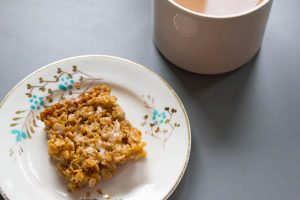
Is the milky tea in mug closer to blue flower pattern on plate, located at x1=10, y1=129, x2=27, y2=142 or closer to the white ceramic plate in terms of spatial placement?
the white ceramic plate

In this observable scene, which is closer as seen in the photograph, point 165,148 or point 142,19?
point 165,148

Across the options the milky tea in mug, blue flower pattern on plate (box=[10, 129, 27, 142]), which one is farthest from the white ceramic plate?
the milky tea in mug

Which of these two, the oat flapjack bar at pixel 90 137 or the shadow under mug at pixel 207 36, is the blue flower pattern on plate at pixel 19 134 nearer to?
the oat flapjack bar at pixel 90 137

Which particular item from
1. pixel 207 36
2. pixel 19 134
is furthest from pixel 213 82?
pixel 19 134

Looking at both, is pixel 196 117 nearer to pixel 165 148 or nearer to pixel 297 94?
pixel 165 148

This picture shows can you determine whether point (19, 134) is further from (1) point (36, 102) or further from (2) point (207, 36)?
(2) point (207, 36)

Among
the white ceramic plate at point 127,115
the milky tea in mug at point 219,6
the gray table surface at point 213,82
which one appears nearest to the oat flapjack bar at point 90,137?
the white ceramic plate at point 127,115

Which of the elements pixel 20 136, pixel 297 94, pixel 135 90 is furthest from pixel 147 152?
pixel 297 94
